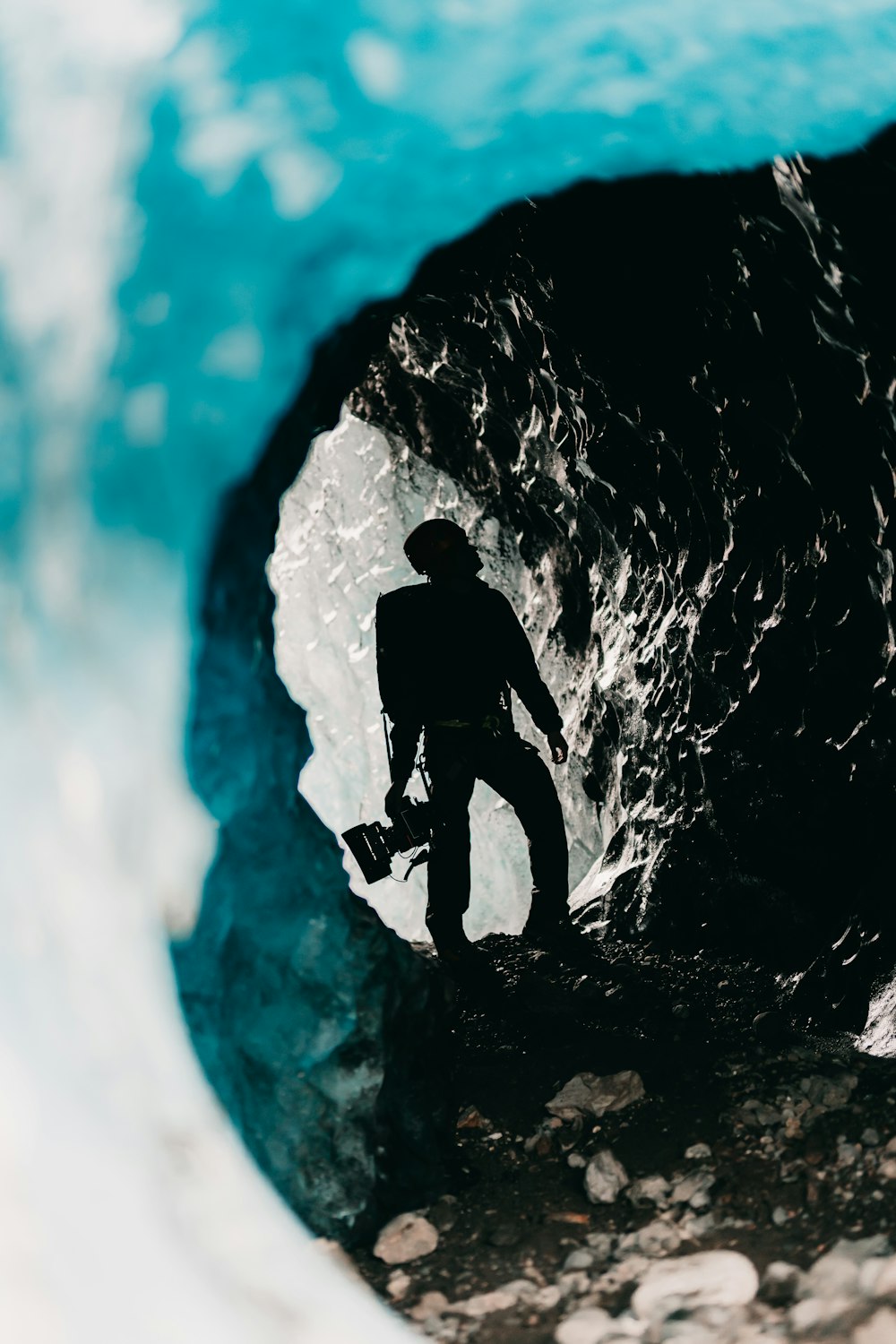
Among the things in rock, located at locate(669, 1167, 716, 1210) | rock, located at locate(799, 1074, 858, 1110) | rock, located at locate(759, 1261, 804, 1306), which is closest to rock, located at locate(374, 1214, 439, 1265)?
rock, located at locate(669, 1167, 716, 1210)

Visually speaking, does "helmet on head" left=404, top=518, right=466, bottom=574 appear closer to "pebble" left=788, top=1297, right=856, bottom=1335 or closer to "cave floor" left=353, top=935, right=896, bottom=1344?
"cave floor" left=353, top=935, right=896, bottom=1344

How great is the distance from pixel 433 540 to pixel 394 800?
0.87 m

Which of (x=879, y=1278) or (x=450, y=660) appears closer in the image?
(x=879, y=1278)

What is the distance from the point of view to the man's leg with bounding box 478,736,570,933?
3.87 m

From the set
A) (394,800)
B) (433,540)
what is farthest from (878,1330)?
(433,540)

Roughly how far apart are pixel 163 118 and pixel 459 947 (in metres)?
2.72

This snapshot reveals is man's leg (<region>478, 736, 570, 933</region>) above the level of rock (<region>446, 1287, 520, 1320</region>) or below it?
above

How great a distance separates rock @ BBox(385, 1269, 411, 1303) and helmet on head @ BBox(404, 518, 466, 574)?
6.82 feet

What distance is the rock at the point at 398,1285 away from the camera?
2387mm

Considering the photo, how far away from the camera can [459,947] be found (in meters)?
3.95

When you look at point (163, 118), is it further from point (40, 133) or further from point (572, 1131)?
point (572, 1131)

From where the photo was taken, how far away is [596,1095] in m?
3.13

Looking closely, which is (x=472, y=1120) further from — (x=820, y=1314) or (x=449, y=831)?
(x=820, y=1314)

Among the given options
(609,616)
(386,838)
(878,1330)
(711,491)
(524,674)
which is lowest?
(878,1330)
